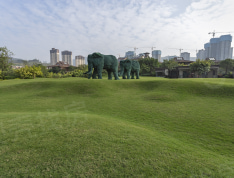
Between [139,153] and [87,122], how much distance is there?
2427mm

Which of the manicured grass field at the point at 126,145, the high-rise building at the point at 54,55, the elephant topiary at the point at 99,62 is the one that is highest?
the high-rise building at the point at 54,55

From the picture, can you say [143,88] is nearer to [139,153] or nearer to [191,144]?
[191,144]

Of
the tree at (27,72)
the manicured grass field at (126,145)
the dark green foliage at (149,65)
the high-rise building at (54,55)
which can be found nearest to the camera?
the manicured grass field at (126,145)

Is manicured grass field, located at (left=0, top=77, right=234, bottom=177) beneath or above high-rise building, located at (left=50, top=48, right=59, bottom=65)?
beneath

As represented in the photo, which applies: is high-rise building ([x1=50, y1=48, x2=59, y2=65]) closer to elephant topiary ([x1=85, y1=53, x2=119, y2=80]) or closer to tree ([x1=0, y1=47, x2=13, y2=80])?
tree ([x1=0, y1=47, x2=13, y2=80])

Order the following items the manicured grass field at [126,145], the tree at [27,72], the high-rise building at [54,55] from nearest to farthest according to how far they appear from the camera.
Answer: the manicured grass field at [126,145], the tree at [27,72], the high-rise building at [54,55]

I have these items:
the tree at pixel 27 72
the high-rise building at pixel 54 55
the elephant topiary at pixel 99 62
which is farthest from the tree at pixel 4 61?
the high-rise building at pixel 54 55

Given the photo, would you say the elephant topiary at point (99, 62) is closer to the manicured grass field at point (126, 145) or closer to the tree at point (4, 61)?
the manicured grass field at point (126, 145)

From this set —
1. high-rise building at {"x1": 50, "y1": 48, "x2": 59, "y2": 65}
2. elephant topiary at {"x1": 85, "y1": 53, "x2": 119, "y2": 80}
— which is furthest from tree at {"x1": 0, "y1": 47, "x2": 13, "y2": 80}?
high-rise building at {"x1": 50, "y1": 48, "x2": 59, "y2": 65}

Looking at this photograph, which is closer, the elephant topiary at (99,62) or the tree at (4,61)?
the elephant topiary at (99,62)

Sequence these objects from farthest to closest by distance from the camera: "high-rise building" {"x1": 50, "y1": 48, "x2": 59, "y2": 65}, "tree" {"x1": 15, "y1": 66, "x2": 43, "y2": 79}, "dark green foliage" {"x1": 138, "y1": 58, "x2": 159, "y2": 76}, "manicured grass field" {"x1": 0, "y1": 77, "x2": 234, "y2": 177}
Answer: "high-rise building" {"x1": 50, "y1": 48, "x2": 59, "y2": 65} < "dark green foliage" {"x1": 138, "y1": 58, "x2": 159, "y2": 76} < "tree" {"x1": 15, "y1": 66, "x2": 43, "y2": 79} < "manicured grass field" {"x1": 0, "y1": 77, "x2": 234, "y2": 177}

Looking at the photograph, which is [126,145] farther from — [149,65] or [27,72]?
[149,65]

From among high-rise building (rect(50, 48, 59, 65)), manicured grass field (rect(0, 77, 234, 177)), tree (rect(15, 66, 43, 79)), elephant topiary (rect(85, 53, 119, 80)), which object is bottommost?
manicured grass field (rect(0, 77, 234, 177))

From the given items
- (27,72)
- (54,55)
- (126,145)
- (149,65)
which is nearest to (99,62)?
(126,145)
